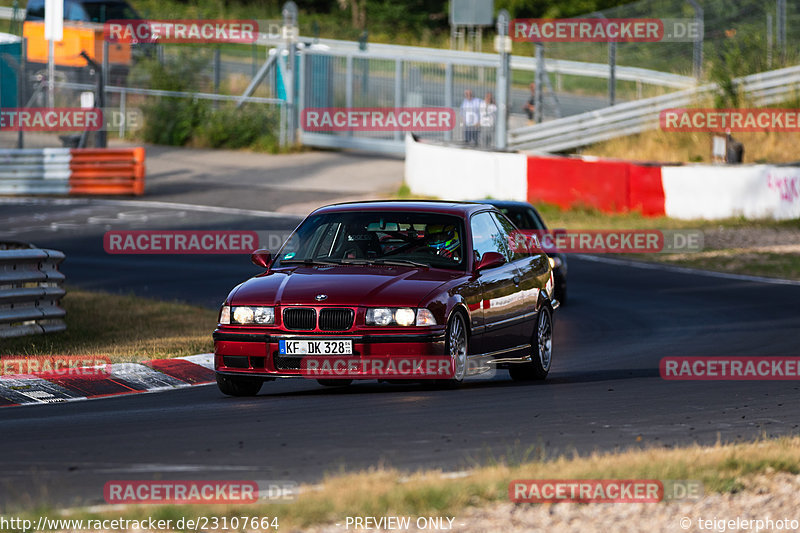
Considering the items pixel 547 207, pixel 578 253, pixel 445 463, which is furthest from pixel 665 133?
pixel 445 463

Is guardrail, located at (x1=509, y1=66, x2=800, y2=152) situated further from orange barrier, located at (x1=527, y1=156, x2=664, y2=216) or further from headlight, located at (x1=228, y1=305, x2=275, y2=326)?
headlight, located at (x1=228, y1=305, x2=275, y2=326)

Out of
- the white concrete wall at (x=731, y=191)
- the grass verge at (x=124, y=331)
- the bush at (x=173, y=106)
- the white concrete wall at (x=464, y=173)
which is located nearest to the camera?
the grass verge at (x=124, y=331)

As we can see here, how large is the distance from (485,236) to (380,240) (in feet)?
3.31

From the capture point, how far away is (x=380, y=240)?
10.5 meters


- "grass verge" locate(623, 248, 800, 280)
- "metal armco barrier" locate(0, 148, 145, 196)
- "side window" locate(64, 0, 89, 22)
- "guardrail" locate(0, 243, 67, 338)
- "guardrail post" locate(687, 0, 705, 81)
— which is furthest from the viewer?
"side window" locate(64, 0, 89, 22)

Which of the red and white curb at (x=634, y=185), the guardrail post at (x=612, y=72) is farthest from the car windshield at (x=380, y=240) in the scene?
the guardrail post at (x=612, y=72)

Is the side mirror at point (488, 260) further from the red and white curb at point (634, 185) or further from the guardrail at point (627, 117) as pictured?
the guardrail at point (627, 117)

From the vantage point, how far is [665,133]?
33.3 meters

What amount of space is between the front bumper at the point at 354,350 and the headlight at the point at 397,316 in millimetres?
75

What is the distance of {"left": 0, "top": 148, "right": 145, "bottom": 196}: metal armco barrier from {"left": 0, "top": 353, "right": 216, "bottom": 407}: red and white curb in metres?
19.7

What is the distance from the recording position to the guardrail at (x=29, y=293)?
13.1m

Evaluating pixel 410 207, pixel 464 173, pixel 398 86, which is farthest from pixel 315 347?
pixel 398 86

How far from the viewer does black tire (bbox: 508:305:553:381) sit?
37.3 ft

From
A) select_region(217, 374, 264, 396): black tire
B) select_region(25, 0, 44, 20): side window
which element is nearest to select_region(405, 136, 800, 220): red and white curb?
select_region(217, 374, 264, 396): black tire
